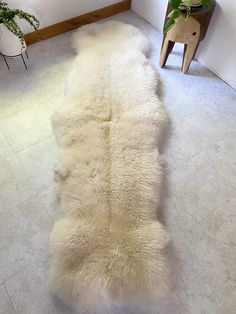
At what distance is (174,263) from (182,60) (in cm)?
142

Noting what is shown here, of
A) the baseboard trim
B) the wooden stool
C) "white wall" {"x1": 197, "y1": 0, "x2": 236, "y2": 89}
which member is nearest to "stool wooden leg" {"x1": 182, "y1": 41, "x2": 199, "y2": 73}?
the wooden stool

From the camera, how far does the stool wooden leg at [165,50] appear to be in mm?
1699

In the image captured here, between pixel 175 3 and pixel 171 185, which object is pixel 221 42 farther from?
pixel 171 185

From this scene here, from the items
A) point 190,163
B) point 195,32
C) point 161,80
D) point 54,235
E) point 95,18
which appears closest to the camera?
point 54,235

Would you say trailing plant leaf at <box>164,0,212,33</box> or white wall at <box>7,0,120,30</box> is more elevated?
trailing plant leaf at <box>164,0,212,33</box>

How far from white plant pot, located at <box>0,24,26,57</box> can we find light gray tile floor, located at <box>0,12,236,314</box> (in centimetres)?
12

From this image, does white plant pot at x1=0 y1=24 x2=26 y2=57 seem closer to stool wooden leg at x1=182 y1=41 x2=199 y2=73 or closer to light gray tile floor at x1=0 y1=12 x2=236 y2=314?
light gray tile floor at x1=0 y1=12 x2=236 y2=314

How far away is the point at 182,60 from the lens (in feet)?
6.24

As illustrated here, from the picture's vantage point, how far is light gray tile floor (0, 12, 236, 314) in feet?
3.48

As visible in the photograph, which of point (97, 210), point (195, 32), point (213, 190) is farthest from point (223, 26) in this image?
point (97, 210)

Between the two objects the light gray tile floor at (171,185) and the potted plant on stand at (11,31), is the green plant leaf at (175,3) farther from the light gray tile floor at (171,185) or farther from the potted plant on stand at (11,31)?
the potted plant on stand at (11,31)

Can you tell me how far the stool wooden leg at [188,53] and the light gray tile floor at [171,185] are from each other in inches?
2.4

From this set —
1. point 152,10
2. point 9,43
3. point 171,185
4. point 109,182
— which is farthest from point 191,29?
point 9,43

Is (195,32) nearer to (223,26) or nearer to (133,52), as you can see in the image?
(223,26)
